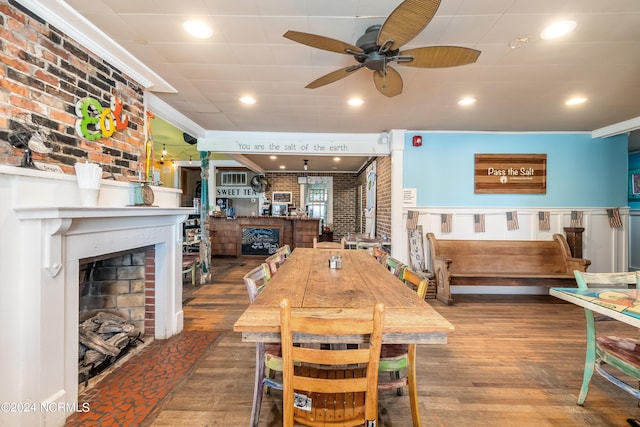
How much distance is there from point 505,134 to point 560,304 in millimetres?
2407

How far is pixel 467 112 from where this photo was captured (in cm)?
350

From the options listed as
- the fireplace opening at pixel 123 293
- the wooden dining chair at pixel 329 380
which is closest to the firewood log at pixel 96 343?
the fireplace opening at pixel 123 293

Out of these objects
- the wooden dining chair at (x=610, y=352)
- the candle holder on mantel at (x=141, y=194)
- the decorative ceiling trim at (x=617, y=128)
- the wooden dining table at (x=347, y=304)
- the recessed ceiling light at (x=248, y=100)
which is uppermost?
the recessed ceiling light at (x=248, y=100)

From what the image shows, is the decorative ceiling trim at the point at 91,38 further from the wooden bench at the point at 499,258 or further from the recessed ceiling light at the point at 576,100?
→ the recessed ceiling light at the point at 576,100

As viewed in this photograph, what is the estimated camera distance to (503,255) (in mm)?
4059

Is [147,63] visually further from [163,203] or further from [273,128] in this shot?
[273,128]

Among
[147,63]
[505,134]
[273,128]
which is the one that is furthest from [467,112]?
[147,63]

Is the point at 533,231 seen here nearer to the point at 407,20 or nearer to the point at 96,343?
the point at 407,20

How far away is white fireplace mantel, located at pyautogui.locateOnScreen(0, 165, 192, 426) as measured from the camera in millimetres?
1417

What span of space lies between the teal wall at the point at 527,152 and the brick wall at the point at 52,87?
3.51m

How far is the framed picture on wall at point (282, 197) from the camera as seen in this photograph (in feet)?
29.9

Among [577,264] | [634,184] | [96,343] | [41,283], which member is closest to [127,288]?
[96,343]

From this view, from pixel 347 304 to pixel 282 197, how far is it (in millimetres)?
7957

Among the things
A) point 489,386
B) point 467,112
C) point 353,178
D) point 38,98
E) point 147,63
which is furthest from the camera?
point 353,178
